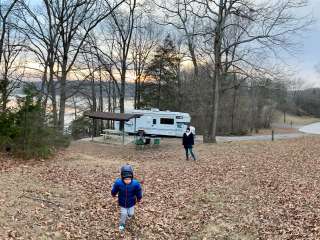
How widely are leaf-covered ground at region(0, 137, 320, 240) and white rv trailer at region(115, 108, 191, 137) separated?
18.2m

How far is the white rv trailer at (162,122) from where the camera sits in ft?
119

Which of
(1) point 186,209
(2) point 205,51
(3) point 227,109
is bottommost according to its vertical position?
(1) point 186,209

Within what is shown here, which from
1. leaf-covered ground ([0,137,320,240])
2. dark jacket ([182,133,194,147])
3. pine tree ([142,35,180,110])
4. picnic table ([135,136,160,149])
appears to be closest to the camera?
leaf-covered ground ([0,137,320,240])

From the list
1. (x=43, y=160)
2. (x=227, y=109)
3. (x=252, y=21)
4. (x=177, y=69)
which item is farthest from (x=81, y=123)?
(x=43, y=160)

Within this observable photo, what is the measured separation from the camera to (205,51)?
3291cm

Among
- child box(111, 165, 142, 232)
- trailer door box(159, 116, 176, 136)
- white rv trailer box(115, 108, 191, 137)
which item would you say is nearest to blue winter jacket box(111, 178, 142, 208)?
child box(111, 165, 142, 232)

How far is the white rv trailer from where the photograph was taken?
1431 inches

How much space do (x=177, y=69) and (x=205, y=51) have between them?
21765 mm

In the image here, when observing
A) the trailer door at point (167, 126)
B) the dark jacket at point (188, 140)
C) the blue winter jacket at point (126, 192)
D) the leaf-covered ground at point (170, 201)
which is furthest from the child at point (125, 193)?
the trailer door at point (167, 126)

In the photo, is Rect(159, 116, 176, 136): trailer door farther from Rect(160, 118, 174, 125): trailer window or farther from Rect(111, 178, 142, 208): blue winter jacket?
Rect(111, 178, 142, 208): blue winter jacket

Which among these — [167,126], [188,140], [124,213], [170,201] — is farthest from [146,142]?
[124,213]

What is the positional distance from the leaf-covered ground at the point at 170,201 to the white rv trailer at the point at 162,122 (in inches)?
718

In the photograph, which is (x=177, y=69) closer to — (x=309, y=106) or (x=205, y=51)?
(x=205, y=51)

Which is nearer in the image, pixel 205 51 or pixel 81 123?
pixel 205 51
